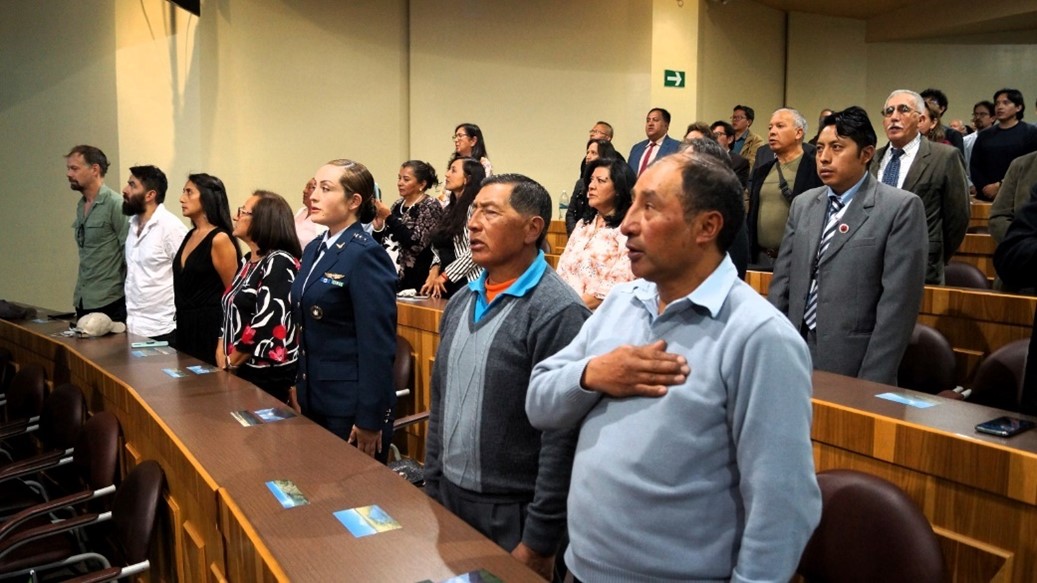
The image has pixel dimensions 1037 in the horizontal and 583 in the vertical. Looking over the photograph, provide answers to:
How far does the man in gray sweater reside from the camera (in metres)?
1.76

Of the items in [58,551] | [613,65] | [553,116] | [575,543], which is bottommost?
[58,551]

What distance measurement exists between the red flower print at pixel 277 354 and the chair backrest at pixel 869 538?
1894 mm

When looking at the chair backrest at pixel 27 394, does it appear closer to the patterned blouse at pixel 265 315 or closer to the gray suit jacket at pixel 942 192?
the patterned blouse at pixel 265 315

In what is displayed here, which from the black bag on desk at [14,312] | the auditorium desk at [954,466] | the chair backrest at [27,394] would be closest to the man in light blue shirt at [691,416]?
the auditorium desk at [954,466]

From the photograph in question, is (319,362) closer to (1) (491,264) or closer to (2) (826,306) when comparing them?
(1) (491,264)

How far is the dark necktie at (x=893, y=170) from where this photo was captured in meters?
3.63

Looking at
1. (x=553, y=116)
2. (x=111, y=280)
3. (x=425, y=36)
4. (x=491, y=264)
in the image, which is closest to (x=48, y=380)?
(x=111, y=280)

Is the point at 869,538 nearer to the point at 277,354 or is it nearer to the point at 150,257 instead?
the point at 277,354

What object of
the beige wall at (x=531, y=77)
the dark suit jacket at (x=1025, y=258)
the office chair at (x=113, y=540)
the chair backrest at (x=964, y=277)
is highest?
the beige wall at (x=531, y=77)

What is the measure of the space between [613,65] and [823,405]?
262 inches

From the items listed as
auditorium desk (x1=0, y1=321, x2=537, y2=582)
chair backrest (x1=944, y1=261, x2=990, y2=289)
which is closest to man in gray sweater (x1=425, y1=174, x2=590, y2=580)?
auditorium desk (x1=0, y1=321, x2=537, y2=582)

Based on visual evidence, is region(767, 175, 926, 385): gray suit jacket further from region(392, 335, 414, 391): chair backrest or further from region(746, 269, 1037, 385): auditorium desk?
region(392, 335, 414, 391): chair backrest

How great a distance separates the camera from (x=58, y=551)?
2.59 meters

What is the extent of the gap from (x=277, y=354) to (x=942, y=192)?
104 inches
